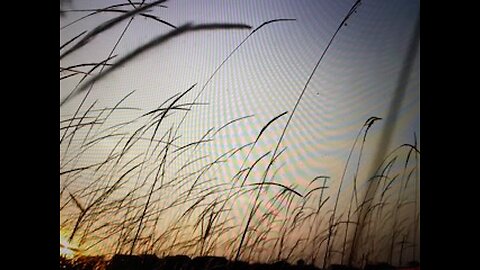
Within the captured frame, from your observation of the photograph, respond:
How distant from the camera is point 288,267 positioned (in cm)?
131

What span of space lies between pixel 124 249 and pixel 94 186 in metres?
0.19
